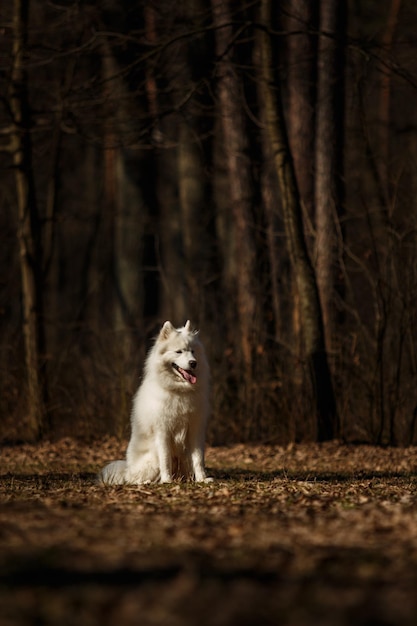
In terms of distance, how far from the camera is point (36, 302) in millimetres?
17766

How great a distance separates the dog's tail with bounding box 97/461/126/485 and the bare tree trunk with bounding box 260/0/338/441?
524cm

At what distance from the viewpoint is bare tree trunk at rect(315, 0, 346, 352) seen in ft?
57.0

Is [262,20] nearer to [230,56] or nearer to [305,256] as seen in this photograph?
[230,56]

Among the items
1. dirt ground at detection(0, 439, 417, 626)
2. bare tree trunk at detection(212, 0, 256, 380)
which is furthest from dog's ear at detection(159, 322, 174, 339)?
bare tree trunk at detection(212, 0, 256, 380)

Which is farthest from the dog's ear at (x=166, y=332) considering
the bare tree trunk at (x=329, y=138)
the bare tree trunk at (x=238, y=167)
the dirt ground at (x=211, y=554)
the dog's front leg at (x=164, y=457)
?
the bare tree trunk at (x=238, y=167)

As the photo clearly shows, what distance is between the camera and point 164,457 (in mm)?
10711

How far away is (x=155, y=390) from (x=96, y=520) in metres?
3.53

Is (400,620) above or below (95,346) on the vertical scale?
below

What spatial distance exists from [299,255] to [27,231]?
4651 millimetres

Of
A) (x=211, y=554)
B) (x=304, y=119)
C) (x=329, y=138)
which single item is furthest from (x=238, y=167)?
(x=211, y=554)

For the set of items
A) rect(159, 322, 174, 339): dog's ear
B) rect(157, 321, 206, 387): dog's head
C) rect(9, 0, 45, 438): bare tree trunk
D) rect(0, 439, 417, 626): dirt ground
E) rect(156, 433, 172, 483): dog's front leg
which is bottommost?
rect(0, 439, 417, 626): dirt ground

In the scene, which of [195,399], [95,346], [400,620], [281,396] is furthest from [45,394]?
[400,620]

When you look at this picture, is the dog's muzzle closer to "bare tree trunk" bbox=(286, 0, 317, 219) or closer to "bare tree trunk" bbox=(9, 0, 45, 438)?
"bare tree trunk" bbox=(9, 0, 45, 438)

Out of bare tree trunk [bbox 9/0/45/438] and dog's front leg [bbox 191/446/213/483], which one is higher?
bare tree trunk [bbox 9/0/45/438]
